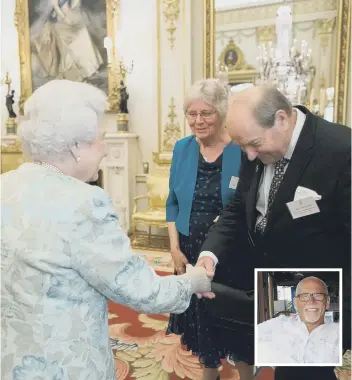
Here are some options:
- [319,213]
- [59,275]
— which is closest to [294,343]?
[319,213]

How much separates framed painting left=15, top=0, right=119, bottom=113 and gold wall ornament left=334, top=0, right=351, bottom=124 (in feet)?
9.44

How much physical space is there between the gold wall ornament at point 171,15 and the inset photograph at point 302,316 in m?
4.65

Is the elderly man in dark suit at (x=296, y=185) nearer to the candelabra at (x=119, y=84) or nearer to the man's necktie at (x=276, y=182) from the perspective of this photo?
the man's necktie at (x=276, y=182)

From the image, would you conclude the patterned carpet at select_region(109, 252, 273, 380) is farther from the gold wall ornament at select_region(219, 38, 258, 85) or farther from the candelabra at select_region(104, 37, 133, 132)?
the gold wall ornament at select_region(219, 38, 258, 85)

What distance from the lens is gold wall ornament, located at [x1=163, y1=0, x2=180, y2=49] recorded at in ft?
17.2

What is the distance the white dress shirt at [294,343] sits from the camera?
1165 mm

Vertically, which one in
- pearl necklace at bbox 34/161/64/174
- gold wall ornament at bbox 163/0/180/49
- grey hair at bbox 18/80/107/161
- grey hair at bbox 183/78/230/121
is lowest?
pearl necklace at bbox 34/161/64/174

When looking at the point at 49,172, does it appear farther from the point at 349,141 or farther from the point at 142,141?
the point at 142,141

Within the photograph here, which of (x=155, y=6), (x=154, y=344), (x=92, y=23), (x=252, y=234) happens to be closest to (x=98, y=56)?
(x=92, y=23)

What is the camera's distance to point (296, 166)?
1.33 meters

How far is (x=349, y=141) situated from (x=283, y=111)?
0.73ft

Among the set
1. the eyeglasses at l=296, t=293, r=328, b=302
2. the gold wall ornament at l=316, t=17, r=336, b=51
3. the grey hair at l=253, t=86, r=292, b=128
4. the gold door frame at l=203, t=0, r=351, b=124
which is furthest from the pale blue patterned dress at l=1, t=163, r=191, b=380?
the gold wall ornament at l=316, t=17, r=336, b=51

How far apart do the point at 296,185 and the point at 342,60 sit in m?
3.97

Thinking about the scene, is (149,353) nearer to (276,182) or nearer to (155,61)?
(276,182)
